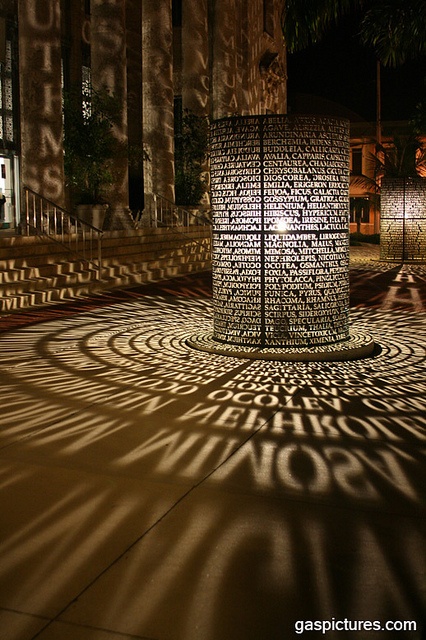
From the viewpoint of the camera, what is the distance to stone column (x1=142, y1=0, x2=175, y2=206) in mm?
23391

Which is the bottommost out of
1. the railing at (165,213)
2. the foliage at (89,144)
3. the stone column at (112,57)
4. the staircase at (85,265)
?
the staircase at (85,265)

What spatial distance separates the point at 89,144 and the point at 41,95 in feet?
9.05

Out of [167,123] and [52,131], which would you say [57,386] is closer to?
[52,131]

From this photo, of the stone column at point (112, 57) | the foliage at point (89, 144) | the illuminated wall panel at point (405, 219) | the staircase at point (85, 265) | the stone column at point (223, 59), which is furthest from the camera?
the stone column at point (223, 59)

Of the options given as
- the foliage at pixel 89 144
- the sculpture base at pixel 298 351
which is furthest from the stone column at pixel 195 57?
the sculpture base at pixel 298 351

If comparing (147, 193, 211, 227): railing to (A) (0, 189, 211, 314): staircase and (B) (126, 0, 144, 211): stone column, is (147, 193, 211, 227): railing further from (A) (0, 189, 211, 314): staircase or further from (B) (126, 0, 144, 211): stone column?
(B) (126, 0, 144, 211): stone column

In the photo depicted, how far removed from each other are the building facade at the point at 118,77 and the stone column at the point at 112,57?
26mm

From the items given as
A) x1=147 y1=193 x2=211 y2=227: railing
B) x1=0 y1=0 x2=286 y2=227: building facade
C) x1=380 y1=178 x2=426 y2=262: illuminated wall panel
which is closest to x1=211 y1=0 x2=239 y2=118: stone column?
x1=0 y1=0 x2=286 y2=227: building facade

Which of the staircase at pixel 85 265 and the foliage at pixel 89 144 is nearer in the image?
the staircase at pixel 85 265

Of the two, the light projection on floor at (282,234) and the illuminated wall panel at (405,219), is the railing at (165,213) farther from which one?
the light projection on floor at (282,234)

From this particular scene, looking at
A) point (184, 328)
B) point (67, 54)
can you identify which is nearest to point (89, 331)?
point (184, 328)

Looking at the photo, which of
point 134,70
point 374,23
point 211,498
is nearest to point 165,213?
point 134,70

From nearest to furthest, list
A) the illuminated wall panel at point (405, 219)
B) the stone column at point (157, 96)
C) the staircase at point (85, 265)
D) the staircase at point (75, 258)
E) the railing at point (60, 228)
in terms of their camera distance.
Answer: the staircase at point (85, 265)
the staircase at point (75, 258)
the railing at point (60, 228)
the stone column at point (157, 96)
the illuminated wall panel at point (405, 219)

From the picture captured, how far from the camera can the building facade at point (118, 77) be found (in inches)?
669
